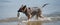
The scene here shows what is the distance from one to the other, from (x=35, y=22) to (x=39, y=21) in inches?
2.2

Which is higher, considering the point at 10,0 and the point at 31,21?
the point at 10,0

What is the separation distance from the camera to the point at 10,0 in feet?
19.6

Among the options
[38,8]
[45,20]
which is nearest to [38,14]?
[38,8]

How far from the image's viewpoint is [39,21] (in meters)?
2.56

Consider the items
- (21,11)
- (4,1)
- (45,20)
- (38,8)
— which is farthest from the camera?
(4,1)

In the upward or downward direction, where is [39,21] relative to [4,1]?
downward

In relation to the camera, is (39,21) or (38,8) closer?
(39,21)

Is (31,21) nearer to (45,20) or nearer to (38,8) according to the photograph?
(45,20)

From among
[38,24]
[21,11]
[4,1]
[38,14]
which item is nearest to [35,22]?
[38,24]

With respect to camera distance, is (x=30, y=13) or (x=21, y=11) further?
(x=30, y=13)

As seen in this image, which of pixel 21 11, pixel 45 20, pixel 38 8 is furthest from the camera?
pixel 38 8

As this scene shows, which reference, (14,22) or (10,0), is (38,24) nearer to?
(14,22)

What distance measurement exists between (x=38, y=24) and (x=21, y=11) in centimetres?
27

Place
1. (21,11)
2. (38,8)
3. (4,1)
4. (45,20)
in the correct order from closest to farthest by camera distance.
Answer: (21,11) < (45,20) < (38,8) < (4,1)
